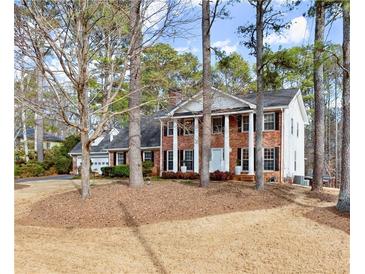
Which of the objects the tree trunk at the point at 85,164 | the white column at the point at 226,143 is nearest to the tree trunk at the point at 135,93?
the tree trunk at the point at 85,164

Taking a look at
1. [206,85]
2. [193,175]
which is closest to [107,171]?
[193,175]

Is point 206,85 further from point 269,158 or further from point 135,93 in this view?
point 269,158

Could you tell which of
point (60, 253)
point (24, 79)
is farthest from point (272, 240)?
point (24, 79)

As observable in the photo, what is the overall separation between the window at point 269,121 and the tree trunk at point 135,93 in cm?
573

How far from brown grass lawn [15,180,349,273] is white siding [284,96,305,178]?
4.69 m

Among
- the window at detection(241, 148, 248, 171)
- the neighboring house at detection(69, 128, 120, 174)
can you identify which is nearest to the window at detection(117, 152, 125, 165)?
the neighboring house at detection(69, 128, 120, 174)

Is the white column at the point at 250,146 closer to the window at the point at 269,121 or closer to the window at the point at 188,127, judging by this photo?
the window at the point at 269,121

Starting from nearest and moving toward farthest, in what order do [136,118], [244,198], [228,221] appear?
[228,221]
[244,198]
[136,118]

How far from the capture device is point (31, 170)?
14430 mm

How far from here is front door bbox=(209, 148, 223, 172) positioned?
12508 mm

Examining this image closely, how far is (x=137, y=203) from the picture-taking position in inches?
230
